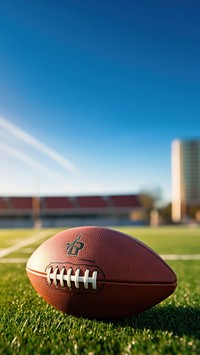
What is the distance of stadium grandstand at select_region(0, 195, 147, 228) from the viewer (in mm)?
39406

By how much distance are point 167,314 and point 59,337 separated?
2.55ft

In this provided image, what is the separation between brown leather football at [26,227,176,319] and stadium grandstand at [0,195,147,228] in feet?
120

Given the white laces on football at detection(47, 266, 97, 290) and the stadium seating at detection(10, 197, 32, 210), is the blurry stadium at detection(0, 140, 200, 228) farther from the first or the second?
the white laces on football at detection(47, 266, 97, 290)

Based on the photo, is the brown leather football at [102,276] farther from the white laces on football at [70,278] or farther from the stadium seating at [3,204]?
the stadium seating at [3,204]

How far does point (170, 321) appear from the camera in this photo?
6.23 ft

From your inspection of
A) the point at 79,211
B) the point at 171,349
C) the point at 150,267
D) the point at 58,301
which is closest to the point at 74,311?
the point at 58,301

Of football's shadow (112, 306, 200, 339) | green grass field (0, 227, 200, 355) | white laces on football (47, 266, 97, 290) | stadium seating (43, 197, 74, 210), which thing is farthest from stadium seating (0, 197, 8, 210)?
white laces on football (47, 266, 97, 290)

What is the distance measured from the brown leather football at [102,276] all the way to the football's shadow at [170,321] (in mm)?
90

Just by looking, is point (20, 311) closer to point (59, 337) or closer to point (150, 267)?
point (59, 337)

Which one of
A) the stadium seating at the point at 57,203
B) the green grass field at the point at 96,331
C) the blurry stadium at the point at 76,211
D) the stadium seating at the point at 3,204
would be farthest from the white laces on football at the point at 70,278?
the stadium seating at the point at 3,204

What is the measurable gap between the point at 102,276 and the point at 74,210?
3822 cm

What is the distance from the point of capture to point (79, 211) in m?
39.8

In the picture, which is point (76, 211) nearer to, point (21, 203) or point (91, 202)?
point (91, 202)

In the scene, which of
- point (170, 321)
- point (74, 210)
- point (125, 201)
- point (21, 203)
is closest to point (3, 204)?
point (21, 203)
